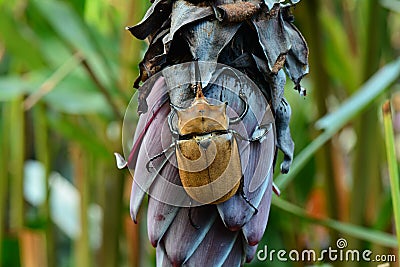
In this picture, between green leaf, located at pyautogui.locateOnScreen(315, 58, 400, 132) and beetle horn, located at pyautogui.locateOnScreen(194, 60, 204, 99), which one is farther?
green leaf, located at pyautogui.locateOnScreen(315, 58, 400, 132)

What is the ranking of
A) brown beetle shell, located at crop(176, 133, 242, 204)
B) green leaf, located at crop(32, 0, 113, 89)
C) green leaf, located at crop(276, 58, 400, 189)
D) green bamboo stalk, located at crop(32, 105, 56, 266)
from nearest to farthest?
brown beetle shell, located at crop(176, 133, 242, 204) < green leaf, located at crop(276, 58, 400, 189) < green leaf, located at crop(32, 0, 113, 89) < green bamboo stalk, located at crop(32, 105, 56, 266)

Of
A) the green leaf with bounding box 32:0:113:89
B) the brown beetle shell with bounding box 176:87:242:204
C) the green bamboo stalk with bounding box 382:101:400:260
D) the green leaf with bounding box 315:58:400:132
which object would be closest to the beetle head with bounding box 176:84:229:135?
the brown beetle shell with bounding box 176:87:242:204

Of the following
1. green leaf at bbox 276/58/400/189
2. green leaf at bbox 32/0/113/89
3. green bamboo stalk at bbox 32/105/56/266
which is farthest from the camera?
green bamboo stalk at bbox 32/105/56/266

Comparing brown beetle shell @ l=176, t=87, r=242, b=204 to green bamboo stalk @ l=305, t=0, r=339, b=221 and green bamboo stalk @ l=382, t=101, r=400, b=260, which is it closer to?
green bamboo stalk @ l=382, t=101, r=400, b=260

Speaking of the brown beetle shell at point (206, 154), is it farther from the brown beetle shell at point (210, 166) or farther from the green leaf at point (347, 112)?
the green leaf at point (347, 112)

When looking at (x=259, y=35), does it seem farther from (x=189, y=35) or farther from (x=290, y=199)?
(x=290, y=199)

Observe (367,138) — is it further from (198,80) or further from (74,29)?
(198,80)

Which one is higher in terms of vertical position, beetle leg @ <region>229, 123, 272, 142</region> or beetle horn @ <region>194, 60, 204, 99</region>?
beetle horn @ <region>194, 60, 204, 99</region>

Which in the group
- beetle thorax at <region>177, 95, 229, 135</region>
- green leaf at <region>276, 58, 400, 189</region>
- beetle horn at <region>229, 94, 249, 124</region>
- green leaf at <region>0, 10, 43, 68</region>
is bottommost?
green leaf at <region>276, 58, 400, 189</region>

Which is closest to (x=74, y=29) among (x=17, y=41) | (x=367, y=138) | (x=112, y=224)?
(x=17, y=41)
